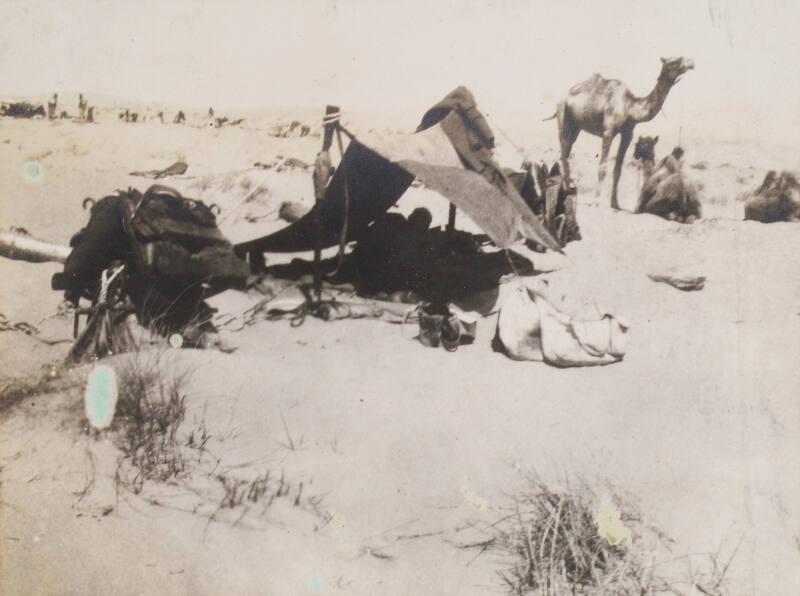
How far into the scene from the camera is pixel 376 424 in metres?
3.88

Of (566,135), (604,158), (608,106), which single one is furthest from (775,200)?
(566,135)

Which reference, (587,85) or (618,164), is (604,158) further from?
(587,85)

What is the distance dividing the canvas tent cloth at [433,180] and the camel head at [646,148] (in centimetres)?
92

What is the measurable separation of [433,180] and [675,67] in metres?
1.61

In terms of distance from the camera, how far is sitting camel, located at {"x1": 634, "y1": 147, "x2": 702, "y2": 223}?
4714mm

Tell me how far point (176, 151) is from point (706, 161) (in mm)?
3373

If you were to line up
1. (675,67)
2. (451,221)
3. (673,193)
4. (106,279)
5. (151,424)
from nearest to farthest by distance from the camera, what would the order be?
(151,424), (106,279), (675,67), (673,193), (451,221)

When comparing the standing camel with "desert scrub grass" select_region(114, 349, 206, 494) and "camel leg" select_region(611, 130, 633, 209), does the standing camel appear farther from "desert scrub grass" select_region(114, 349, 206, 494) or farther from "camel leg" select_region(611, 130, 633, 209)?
"desert scrub grass" select_region(114, 349, 206, 494)

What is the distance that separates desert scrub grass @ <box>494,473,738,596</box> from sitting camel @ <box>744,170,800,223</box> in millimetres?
1974

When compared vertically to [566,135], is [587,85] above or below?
above

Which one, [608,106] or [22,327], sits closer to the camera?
[22,327]

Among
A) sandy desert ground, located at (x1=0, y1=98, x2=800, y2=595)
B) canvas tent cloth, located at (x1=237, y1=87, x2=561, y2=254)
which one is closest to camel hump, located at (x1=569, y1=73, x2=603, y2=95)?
sandy desert ground, located at (x1=0, y1=98, x2=800, y2=595)

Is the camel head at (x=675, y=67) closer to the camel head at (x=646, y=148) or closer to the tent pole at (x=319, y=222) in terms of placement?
the camel head at (x=646, y=148)

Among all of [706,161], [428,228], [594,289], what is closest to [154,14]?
[428,228]
